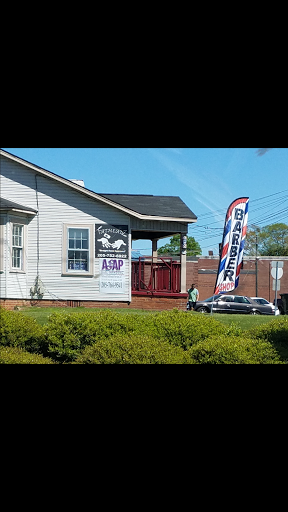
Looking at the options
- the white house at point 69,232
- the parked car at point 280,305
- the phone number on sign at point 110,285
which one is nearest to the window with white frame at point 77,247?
the white house at point 69,232

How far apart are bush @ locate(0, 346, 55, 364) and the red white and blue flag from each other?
2462 mm

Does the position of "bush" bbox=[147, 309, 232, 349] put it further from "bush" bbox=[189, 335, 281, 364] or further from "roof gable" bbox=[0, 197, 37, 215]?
"roof gable" bbox=[0, 197, 37, 215]

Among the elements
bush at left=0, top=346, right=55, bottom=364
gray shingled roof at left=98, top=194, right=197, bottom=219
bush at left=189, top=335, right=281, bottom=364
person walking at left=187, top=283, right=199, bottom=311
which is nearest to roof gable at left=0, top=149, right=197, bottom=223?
gray shingled roof at left=98, top=194, right=197, bottom=219

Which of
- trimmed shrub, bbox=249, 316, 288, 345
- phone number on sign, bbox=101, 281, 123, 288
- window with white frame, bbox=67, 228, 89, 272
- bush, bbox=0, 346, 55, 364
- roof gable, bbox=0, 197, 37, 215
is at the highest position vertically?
roof gable, bbox=0, 197, 37, 215

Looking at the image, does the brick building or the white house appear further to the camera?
the brick building

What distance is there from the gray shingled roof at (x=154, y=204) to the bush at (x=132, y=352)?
1697mm

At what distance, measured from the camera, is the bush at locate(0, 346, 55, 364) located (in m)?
6.89

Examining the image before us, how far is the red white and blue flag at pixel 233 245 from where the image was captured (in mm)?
7488

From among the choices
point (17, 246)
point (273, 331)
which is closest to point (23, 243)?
point (17, 246)

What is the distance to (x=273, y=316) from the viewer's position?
7.77 meters

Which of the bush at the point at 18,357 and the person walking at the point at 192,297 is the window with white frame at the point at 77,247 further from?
the person walking at the point at 192,297
